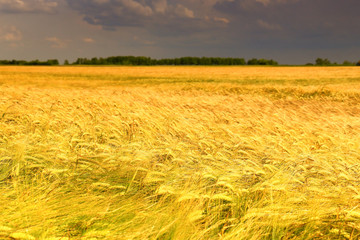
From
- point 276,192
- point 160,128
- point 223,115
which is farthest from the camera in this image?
point 223,115

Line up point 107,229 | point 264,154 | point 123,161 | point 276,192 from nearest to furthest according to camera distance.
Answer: point 107,229 → point 276,192 → point 123,161 → point 264,154

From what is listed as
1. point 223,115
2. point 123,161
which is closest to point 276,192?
point 123,161

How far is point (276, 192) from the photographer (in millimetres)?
2469

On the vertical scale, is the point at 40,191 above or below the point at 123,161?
below

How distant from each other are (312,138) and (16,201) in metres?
4.01

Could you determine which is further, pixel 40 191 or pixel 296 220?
pixel 40 191

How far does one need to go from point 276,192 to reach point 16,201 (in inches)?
80.2

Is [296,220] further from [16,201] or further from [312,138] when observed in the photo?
[312,138]

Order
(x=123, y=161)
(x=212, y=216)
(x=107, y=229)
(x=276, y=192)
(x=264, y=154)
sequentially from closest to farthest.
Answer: (x=107, y=229)
(x=212, y=216)
(x=276, y=192)
(x=123, y=161)
(x=264, y=154)

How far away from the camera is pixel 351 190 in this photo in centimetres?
258

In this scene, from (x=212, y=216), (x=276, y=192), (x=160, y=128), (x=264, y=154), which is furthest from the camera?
(x=160, y=128)

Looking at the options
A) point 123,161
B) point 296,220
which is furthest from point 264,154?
point 123,161

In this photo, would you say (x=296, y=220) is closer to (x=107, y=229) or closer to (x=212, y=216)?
(x=212, y=216)

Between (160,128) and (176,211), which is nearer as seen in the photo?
Answer: (176,211)
